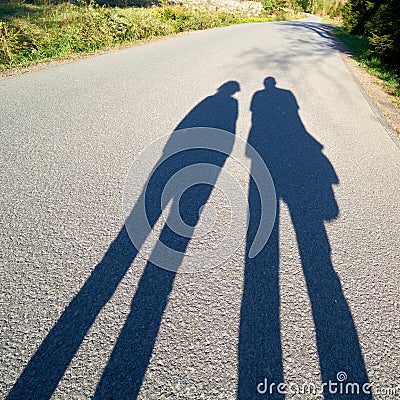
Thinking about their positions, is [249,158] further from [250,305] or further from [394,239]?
[250,305]

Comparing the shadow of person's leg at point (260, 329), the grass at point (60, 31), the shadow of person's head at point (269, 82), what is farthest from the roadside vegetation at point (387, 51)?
the grass at point (60, 31)

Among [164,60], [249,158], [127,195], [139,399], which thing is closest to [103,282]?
[139,399]

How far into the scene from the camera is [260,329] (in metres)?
1.68

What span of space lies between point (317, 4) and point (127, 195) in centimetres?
8188

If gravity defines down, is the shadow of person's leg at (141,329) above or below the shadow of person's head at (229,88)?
below

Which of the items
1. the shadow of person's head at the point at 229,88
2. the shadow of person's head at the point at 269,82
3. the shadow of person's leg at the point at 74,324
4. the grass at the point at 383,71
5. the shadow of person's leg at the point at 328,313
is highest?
the grass at the point at 383,71

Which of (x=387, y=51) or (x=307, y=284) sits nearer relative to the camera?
(x=307, y=284)

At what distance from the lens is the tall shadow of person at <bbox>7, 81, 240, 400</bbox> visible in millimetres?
1410

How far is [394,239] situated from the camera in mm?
2408

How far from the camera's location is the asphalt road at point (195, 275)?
1482mm

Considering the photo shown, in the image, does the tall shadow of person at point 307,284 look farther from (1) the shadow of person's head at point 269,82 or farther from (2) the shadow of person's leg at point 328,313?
(1) the shadow of person's head at point 269,82

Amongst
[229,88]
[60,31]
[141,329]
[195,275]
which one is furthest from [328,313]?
[60,31]

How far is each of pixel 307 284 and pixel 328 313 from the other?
0.24 m

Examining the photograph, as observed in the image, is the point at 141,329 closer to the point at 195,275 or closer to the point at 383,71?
the point at 195,275
